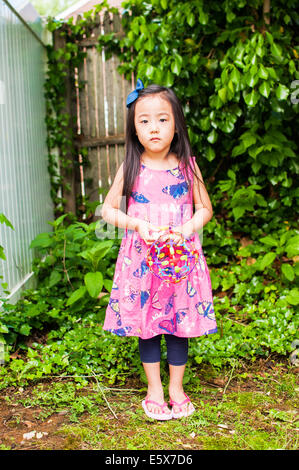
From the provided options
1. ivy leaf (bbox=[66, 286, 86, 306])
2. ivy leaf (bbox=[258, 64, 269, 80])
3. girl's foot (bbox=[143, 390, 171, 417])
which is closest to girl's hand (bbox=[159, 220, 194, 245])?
girl's foot (bbox=[143, 390, 171, 417])

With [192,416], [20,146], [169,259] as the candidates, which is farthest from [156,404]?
[20,146]

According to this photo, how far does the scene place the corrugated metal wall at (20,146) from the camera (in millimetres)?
2955

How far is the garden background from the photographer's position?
2076 mm

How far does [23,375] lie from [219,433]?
0.99 m

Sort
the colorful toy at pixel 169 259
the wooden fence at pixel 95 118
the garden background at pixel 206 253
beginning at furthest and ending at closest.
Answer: the wooden fence at pixel 95 118 < the garden background at pixel 206 253 < the colorful toy at pixel 169 259

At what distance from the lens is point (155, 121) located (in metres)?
1.85

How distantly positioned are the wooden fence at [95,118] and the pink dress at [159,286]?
8.54ft

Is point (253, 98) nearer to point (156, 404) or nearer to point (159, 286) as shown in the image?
point (159, 286)

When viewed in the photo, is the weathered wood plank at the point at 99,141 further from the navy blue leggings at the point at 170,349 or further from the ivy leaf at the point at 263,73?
the navy blue leggings at the point at 170,349

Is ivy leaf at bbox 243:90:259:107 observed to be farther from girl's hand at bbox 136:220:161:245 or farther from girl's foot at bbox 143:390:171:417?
girl's foot at bbox 143:390:171:417

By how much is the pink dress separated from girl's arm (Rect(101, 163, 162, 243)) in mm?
68

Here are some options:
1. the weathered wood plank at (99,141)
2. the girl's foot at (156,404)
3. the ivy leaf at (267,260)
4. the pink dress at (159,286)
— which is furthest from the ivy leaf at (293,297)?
the weathered wood plank at (99,141)

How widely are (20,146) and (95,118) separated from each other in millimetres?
1418

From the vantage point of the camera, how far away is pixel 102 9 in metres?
4.34
